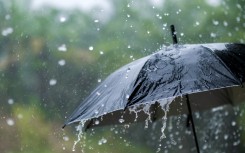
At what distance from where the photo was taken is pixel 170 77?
73.0 inches

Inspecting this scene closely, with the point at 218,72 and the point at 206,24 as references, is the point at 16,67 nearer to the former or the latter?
the point at 206,24

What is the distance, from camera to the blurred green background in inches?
195

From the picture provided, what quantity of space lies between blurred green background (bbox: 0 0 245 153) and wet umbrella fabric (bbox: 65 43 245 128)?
295 cm

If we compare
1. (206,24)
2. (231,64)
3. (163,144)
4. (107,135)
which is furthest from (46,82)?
(231,64)

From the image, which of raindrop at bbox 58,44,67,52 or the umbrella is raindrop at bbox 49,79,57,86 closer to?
raindrop at bbox 58,44,67,52

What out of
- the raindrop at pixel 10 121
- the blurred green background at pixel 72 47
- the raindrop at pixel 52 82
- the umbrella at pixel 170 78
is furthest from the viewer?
the raindrop at pixel 52 82

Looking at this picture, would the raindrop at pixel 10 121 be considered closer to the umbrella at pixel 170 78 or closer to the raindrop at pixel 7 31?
the raindrop at pixel 7 31

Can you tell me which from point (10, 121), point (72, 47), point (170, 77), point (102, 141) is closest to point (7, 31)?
point (72, 47)

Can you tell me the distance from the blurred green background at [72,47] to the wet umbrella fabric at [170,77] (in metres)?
2.95

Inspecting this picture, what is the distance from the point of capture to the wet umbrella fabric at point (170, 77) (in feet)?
5.79

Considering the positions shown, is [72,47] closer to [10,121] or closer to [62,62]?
[62,62]

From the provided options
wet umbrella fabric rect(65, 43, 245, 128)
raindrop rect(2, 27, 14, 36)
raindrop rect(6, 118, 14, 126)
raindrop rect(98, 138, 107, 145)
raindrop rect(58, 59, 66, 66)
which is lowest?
wet umbrella fabric rect(65, 43, 245, 128)

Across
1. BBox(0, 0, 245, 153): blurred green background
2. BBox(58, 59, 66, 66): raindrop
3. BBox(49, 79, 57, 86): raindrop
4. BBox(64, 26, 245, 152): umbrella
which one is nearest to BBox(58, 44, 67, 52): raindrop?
BBox(0, 0, 245, 153): blurred green background

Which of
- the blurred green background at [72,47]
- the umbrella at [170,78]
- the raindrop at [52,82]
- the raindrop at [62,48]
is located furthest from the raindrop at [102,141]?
the umbrella at [170,78]
